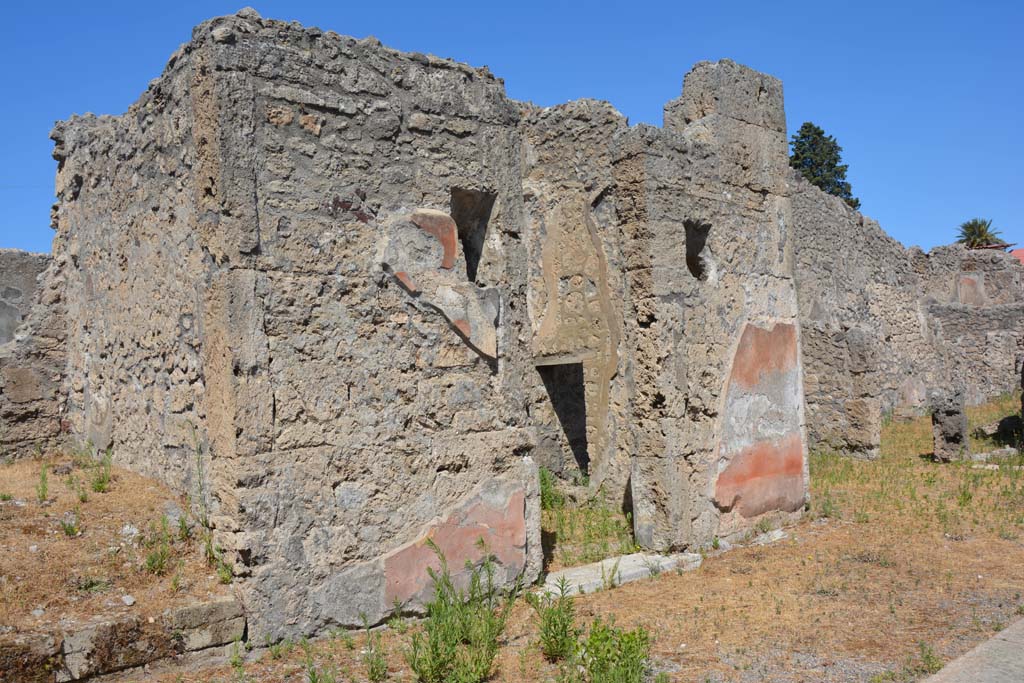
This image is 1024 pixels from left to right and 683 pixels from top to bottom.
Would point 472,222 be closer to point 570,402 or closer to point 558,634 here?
point 558,634

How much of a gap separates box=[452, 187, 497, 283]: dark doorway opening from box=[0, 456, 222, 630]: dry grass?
2.17m

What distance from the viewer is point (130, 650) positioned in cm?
369

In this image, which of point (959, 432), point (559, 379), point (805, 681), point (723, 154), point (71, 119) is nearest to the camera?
point (805, 681)

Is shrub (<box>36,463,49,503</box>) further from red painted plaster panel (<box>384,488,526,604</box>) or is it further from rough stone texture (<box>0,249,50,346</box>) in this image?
rough stone texture (<box>0,249,50,346</box>)

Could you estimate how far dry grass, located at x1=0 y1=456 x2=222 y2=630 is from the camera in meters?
3.72

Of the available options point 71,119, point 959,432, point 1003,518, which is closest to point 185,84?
point 71,119

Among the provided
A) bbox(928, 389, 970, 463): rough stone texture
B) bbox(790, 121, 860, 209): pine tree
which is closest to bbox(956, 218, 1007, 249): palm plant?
bbox(790, 121, 860, 209): pine tree

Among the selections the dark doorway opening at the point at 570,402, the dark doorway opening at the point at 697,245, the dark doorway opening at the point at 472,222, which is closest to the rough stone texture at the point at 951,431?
the dark doorway opening at the point at 570,402

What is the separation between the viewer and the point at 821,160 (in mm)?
34594

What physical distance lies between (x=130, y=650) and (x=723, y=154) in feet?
17.2

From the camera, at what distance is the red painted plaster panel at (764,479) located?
637 cm

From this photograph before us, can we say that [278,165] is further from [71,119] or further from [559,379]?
[559,379]

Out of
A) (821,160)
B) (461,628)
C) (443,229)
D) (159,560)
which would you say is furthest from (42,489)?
(821,160)

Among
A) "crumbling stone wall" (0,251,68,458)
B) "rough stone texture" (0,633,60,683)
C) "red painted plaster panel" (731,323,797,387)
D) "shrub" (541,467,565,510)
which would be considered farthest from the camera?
"shrub" (541,467,565,510)
